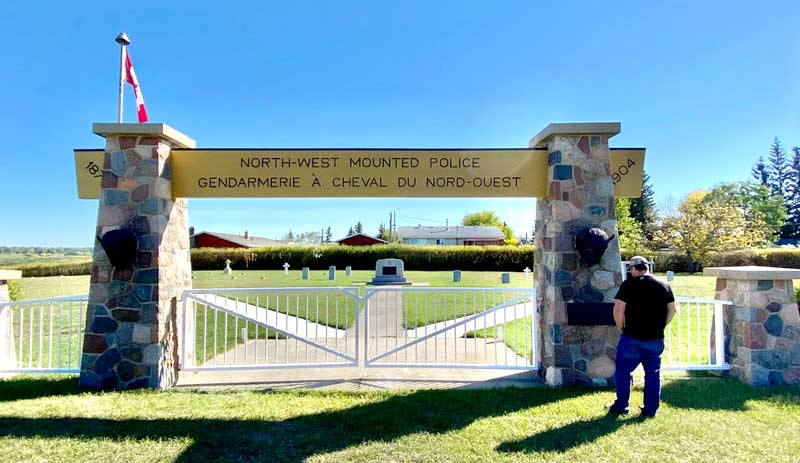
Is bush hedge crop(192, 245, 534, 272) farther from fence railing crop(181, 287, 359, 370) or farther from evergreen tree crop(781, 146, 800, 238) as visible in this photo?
evergreen tree crop(781, 146, 800, 238)

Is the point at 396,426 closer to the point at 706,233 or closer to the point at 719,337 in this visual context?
the point at 719,337

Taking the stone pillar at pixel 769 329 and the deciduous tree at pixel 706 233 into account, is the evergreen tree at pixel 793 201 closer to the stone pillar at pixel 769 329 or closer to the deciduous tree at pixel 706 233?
the deciduous tree at pixel 706 233

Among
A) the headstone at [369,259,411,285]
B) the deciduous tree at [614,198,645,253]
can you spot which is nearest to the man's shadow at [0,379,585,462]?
the headstone at [369,259,411,285]

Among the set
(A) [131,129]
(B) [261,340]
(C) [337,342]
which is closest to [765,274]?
(C) [337,342]

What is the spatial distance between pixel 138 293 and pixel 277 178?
2149 millimetres

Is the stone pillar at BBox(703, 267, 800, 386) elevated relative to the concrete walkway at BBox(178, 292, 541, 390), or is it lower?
elevated

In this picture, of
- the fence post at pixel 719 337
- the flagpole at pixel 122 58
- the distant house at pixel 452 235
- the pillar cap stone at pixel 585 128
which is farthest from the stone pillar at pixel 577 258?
the distant house at pixel 452 235

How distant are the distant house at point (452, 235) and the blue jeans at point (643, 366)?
174ft

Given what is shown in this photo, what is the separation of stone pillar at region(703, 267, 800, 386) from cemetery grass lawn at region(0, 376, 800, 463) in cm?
24

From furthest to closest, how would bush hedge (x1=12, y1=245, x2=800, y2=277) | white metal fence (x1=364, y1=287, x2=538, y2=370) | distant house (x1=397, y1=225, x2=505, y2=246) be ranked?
distant house (x1=397, y1=225, x2=505, y2=246) → bush hedge (x1=12, y1=245, x2=800, y2=277) → white metal fence (x1=364, y1=287, x2=538, y2=370)

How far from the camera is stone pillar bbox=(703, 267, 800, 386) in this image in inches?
204

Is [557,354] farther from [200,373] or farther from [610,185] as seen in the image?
[200,373]

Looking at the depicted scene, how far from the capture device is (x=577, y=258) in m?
5.28

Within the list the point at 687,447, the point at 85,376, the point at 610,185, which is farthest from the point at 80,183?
the point at 687,447
